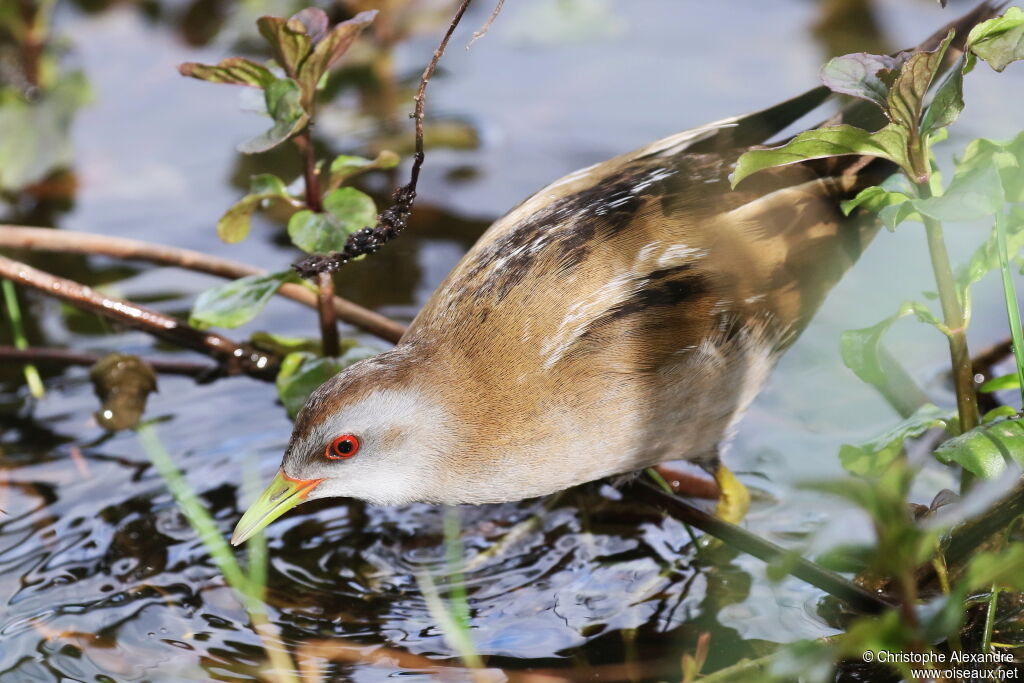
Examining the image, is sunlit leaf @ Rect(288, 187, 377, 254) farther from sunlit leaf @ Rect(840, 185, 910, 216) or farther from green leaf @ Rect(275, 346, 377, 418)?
sunlit leaf @ Rect(840, 185, 910, 216)

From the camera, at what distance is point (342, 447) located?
3318 millimetres

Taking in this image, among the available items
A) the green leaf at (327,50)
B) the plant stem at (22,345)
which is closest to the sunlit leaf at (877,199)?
the green leaf at (327,50)

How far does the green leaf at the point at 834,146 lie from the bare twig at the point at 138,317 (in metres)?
2.11

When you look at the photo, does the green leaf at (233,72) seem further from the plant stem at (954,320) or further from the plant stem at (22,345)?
the plant stem at (954,320)

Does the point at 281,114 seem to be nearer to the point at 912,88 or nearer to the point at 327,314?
the point at 327,314

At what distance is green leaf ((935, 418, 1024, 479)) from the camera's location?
2686mm

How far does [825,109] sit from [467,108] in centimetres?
175

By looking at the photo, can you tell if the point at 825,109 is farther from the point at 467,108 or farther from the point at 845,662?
the point at 845,662

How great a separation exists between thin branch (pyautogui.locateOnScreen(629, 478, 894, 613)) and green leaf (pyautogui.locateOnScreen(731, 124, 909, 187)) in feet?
2.93

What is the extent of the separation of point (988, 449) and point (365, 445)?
1.57 metres

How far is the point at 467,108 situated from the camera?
6.12m

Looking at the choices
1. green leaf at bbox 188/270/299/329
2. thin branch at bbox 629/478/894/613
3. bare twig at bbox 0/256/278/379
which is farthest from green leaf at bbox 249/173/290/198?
thin branch at bbox 629/478/894/613

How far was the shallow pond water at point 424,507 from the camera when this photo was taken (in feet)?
10.8

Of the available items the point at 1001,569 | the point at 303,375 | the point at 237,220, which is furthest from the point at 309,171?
the point at 1001,569
